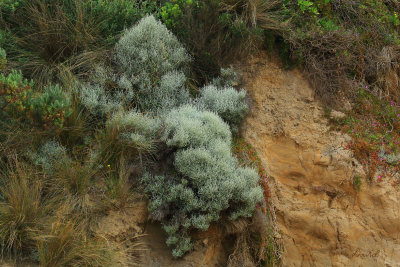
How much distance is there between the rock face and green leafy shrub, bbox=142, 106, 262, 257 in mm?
1006

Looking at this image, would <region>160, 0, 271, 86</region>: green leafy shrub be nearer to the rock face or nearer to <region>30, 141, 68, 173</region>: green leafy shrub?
the rock face

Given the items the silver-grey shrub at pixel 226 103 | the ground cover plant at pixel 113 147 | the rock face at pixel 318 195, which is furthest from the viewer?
the rock face at pixel 318 195

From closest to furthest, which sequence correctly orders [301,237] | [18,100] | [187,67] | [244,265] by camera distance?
[18,100], [244,265], [301,237], [187,67]

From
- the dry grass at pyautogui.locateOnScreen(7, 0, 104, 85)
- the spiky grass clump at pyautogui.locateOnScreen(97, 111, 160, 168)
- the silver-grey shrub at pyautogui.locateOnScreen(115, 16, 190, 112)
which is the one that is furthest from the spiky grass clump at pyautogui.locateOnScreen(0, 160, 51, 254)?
the silver-grey shrub at pyautogui.locateOnScreen(115, 16, 190, 112)

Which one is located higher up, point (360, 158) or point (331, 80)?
point (331, 80)

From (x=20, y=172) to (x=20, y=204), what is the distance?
0.35 meters

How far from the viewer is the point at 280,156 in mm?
6043

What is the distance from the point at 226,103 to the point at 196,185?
1388mm

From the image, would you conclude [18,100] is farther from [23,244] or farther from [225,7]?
[225,7]

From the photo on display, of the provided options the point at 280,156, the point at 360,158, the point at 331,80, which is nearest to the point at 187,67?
the point at 280,156

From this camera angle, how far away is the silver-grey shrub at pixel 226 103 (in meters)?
5.65

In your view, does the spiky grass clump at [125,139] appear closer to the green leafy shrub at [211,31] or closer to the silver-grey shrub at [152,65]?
the silver-grey shrub at [152,65]

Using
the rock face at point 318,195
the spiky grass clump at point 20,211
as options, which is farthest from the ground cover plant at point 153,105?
the rock face at point 318,195

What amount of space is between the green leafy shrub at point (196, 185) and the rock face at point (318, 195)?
1.01 meters
